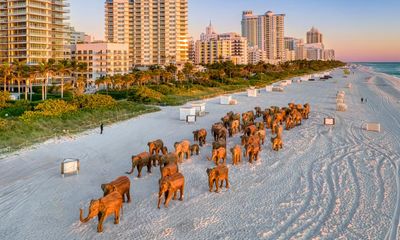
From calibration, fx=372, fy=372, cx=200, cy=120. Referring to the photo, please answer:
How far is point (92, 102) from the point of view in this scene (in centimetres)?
4178

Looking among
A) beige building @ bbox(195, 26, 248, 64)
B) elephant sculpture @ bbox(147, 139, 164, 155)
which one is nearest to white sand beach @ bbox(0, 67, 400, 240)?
elephant sculpture @ bbox(147, 139, 164, 155)

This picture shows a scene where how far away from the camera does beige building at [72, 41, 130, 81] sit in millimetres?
106000

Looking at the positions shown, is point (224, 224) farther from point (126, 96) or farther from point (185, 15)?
point (185, 15)

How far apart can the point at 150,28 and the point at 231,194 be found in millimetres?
132189

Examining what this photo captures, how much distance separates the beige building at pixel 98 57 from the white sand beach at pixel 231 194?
82.1 metres

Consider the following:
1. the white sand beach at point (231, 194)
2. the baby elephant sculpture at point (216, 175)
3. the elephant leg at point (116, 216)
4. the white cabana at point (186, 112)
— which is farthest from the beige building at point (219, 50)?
the elephant leg at point (116, 216)

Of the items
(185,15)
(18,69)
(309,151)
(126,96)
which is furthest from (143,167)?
(185,15)

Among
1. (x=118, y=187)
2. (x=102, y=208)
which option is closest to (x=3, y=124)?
(x=118, y=187)

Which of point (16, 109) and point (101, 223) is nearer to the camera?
point (101, 223)

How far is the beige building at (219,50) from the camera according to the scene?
172000mm

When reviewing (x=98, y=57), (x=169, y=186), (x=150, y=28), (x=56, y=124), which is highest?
(x=150, y=28)

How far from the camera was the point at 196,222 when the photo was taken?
43.9ft

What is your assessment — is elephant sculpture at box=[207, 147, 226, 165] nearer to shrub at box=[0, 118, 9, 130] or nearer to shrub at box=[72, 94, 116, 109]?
shrub at box=[0, 118, 9, 130]

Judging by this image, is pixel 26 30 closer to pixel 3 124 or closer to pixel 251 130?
pixel 3 124
